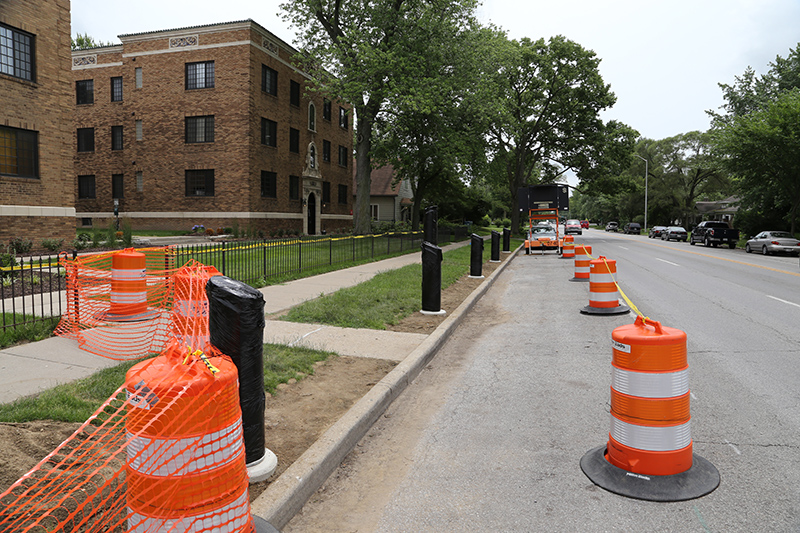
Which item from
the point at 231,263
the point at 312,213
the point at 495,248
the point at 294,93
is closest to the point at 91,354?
the point at 231,263

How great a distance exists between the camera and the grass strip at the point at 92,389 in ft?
13.6

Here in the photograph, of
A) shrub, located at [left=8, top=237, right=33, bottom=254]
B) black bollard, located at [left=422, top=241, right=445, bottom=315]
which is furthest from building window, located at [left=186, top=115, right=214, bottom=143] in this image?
black bollard, located at [left=422, top=241, right=445, bottom=315]

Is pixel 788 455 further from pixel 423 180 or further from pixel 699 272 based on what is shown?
pixel 423 180

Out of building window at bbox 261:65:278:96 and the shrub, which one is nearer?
the shrub

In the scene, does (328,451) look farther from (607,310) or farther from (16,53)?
(16,53)

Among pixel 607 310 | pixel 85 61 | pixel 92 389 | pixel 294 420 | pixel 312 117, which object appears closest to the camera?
pixel 294 420

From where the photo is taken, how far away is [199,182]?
29.8 metres

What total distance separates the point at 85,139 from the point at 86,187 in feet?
9.47

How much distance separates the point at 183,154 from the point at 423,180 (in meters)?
16.7

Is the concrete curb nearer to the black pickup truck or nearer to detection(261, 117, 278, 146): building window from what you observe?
detection(261, 117, 278, 146): building window

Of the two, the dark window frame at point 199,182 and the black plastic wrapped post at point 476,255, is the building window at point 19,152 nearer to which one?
the dark window frame at point 199,182

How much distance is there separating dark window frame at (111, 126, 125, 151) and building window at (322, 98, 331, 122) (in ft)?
42.3

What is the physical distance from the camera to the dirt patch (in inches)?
136

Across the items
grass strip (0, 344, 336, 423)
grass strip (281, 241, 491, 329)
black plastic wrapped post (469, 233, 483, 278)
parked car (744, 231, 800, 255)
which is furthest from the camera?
parked car (744, 231, 800, 255)
